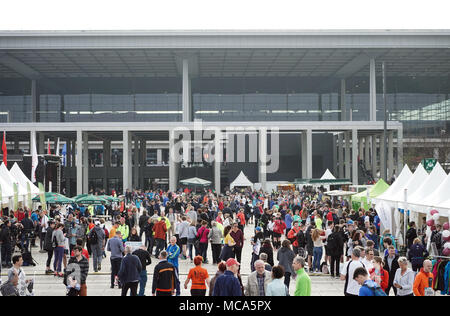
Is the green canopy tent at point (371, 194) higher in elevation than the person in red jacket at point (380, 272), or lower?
Result: higher

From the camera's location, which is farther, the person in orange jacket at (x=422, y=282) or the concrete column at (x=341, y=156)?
the concrete column at (x=341, y=156)

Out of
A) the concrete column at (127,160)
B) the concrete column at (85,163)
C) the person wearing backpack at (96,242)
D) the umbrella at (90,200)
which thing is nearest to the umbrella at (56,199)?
the umbrella at (90,200)

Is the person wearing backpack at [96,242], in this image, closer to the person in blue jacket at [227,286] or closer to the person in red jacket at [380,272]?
the person in blue jacket at [227,286]

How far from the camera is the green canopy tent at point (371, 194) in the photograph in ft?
77.0

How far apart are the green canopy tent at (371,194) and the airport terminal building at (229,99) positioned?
2591 centimetres

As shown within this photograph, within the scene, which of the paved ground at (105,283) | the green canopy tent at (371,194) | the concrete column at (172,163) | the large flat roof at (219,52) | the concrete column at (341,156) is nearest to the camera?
the paved ground at (105,283)

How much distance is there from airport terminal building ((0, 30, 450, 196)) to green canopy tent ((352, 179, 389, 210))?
25.9m

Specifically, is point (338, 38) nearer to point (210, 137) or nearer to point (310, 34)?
point (310, 34)

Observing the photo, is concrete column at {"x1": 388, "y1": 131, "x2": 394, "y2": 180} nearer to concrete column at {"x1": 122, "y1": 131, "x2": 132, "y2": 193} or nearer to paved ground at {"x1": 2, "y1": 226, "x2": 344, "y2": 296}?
concrete column at {"x1": 122, "y1": 131, "x2": 132, "y2": 193}

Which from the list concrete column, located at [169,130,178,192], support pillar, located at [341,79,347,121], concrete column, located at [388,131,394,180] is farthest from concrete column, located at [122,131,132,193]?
concrete column, located at [388,131,394,180]

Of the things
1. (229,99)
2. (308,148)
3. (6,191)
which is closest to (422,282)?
(6,191)

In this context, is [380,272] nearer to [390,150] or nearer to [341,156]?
[390,150]

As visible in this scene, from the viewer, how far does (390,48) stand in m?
50.8

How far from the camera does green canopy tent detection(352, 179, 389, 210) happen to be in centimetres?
2348
